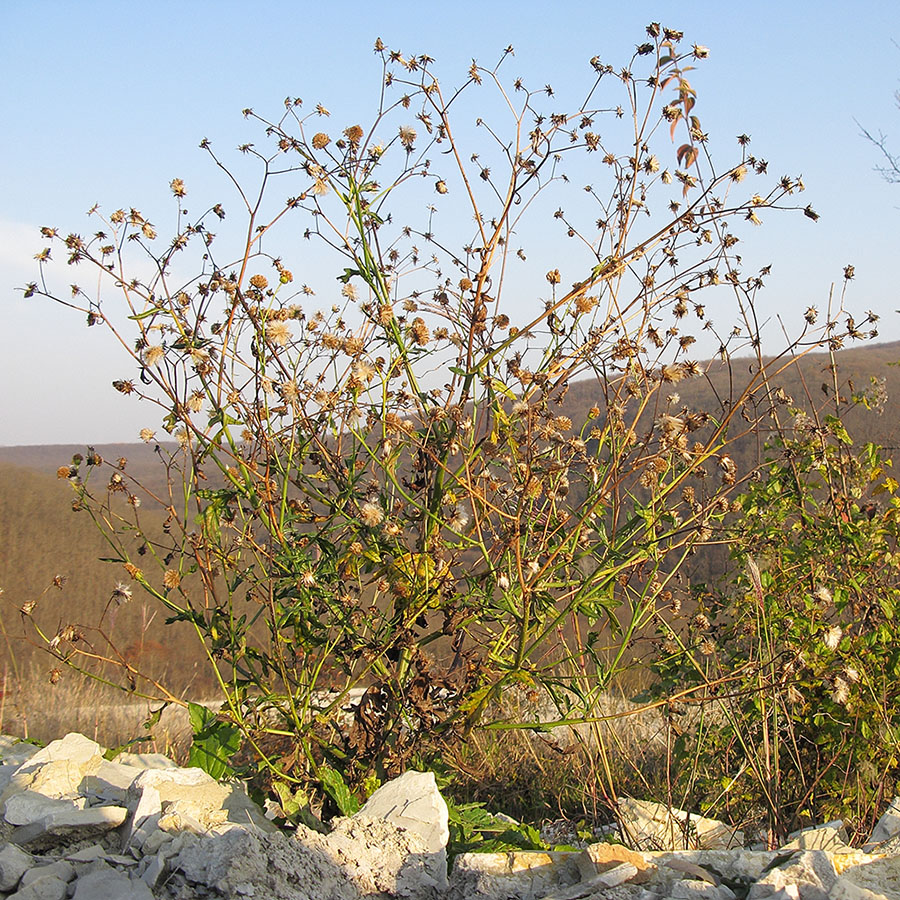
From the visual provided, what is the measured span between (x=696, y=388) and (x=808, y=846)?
20206 mm

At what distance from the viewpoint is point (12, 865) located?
216 centimetres

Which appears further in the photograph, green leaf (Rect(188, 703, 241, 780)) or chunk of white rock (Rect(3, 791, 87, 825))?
green leaf (Rect(188, 703, 241, 780))

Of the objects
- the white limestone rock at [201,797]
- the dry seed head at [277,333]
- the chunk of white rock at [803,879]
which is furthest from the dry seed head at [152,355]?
the chunk of white rock at [803,879]

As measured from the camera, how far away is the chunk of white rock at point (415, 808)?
2391 millimetres

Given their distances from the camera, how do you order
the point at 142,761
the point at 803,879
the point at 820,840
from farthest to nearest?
the point at 142,761 < the point at 820,840 < the point at 803,879

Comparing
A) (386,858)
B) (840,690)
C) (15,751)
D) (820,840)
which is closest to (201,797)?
(386,858)

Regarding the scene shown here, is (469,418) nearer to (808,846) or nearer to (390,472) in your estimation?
(390,472)

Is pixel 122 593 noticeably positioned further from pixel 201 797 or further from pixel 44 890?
pixel 44 890

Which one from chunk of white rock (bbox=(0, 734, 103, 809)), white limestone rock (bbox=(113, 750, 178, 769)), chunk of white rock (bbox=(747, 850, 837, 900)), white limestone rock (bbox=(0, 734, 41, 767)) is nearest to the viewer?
chunk of white rock (bbox=(747, 850, 837, 900))

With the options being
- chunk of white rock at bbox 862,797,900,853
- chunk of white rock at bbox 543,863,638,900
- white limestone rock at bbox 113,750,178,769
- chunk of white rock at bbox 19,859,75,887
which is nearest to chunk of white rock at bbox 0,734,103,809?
white limestone rock at bbox 113,750,178,769

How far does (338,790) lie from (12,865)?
824mm

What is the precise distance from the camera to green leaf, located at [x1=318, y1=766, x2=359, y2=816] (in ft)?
8.45

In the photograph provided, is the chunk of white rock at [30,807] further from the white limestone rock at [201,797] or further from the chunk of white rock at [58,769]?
the white limestone rock at [201,797]

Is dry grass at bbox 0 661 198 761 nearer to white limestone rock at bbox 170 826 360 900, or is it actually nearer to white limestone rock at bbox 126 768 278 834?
white limestone rock at bbox 126 768 278 834
